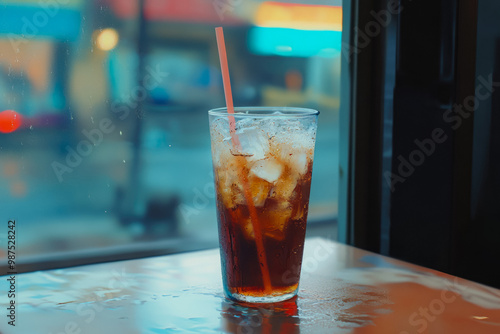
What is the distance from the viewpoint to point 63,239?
1.56 metres

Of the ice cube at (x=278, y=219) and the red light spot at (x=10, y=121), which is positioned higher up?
the red light spot at (x=10, y=121)

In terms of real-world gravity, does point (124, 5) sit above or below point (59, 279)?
above

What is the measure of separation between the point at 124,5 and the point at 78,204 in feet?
1.82

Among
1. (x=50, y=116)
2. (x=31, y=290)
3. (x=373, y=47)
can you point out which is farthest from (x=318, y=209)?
(x=31, y=290)

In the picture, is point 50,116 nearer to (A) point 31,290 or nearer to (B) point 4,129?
(B) point 4,129

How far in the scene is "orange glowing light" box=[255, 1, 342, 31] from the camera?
5.89 feet

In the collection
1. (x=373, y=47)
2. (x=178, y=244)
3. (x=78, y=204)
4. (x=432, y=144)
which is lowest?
(x=178, y=244)

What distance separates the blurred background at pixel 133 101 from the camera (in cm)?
144

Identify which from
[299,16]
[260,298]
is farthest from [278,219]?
[299,16]

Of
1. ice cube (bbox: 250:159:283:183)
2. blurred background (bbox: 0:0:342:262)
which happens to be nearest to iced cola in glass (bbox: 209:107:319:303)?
ice cube (bbox: 250:159:283:183)

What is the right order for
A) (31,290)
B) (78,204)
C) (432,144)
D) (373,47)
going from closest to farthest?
(31,290)
(78,204)
(432,144)
(373,47)

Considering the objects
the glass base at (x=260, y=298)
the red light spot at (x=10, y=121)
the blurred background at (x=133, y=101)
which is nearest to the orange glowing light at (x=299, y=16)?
the blurred background at (x=133, y=101)

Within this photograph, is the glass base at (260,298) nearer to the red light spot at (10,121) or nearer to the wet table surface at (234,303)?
the wet table surface at (234,303)

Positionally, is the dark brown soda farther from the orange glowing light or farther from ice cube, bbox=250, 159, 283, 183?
the orange glowing light
